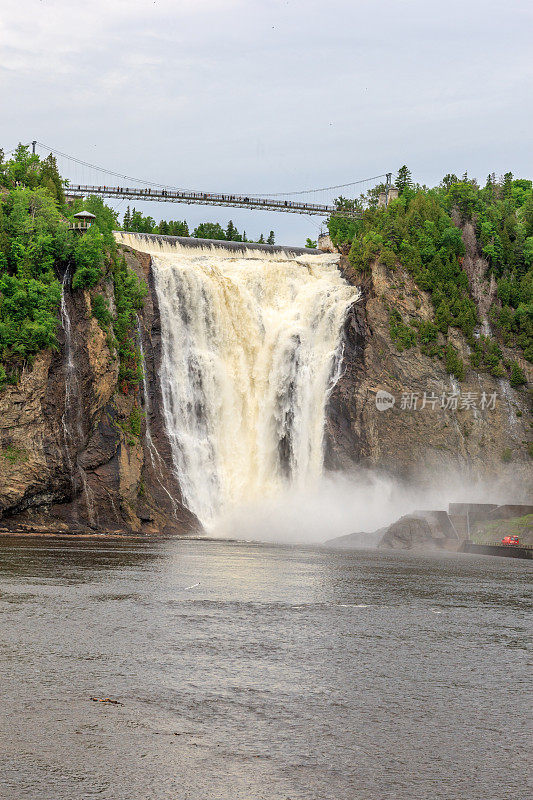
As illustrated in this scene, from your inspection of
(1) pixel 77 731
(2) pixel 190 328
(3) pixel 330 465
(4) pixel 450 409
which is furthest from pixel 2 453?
(1) pixel 77 731

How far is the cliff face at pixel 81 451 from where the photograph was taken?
60469 millimetres

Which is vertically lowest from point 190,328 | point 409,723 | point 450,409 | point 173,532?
point 173,532

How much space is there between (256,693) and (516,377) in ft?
250

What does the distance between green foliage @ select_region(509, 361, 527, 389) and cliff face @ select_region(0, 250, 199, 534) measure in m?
34.8

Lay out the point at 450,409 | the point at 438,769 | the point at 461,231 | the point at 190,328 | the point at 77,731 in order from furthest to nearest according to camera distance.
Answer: the point at 461,231 → the point at 450,409 → the point at 190,328 → the point at 77,731 → the point at 438,769

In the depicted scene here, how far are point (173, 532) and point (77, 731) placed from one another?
2182 inches

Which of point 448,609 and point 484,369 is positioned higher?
point 484,369

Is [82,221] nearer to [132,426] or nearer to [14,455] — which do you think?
[132,426]

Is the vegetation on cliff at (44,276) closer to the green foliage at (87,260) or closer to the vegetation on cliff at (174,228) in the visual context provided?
the green foliage at (87,260)

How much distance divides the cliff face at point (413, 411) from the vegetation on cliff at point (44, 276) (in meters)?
18.9

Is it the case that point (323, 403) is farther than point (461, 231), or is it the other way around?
point (461, 231)

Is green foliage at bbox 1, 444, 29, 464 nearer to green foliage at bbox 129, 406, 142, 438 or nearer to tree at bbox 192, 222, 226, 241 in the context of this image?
green foliage at bbox 129, 406, 142, 438

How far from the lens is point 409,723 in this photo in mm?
12875

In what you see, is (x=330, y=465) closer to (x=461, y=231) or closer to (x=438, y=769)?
(x=461, y=231)
